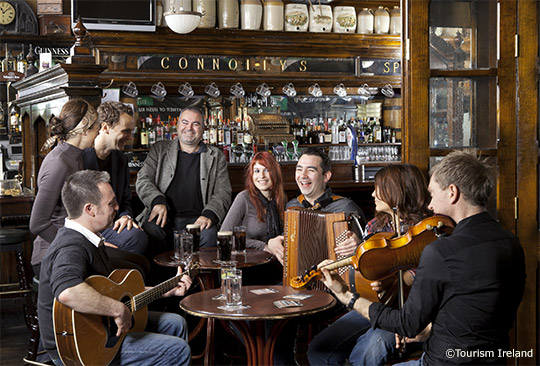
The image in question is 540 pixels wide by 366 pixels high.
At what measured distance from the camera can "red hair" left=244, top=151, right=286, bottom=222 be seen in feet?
15.3

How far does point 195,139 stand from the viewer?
538cm

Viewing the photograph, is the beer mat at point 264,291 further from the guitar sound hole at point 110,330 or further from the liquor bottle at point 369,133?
the liquor bottle at point 369,133

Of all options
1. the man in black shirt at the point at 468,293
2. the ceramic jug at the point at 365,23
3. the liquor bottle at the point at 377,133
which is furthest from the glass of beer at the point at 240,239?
the liquor bottle at the point at 377,133

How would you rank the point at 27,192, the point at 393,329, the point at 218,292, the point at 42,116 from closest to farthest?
the point at 393,329, the point at 218,292, the point at 42,116, the point at 27,192

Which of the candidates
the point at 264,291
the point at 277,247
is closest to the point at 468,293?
the point at 264,291

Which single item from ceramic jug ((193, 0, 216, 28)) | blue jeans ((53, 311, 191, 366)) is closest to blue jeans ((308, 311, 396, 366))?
blue jeans ((53, 311, 191, 366))

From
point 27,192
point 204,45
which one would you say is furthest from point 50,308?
point 204,45

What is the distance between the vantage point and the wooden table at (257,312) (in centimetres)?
Result: 298

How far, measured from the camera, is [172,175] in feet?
17.6

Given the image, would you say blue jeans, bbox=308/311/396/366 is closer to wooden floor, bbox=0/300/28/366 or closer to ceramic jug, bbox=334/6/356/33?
wooden floor, bbox=0/300/28/366

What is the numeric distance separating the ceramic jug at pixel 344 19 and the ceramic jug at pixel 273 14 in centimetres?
77

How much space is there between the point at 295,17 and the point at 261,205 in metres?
4.20

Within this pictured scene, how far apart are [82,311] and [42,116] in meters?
3.53

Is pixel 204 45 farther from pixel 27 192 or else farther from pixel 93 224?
pixel 93 224
